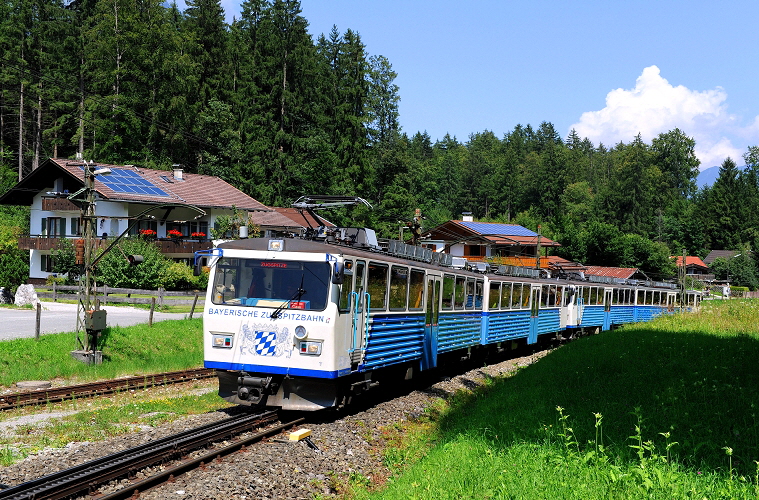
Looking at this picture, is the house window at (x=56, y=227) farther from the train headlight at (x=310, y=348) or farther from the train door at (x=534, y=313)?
the train headlight at (x=310, y=348)

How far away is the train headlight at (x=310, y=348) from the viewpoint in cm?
1132

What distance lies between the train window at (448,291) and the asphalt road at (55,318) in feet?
38.6

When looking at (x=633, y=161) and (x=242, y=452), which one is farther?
(x=633, y=161)

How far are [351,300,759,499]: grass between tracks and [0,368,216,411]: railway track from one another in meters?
6.56

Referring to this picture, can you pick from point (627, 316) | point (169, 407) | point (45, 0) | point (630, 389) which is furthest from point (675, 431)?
point (45, 0)

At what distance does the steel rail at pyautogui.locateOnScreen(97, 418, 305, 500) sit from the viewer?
302 inches

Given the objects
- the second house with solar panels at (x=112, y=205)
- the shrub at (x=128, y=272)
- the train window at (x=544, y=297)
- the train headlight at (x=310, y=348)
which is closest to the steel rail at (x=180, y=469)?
the train headlight at (x=310, y=348)

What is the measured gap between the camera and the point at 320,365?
11.3 metres

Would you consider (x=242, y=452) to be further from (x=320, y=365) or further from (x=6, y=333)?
(x=6, y=333)

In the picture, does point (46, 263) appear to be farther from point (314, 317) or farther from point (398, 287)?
point (314, 317)

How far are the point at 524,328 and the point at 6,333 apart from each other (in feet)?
55.0

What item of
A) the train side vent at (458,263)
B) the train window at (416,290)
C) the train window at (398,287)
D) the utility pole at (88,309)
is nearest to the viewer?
the train window at (398,287)

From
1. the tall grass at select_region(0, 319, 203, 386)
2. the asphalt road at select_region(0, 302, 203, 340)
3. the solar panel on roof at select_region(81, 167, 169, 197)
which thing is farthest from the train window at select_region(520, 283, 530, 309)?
the solar panel on roof at select_region(81, 167, 169, 197)

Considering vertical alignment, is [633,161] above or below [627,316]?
above
